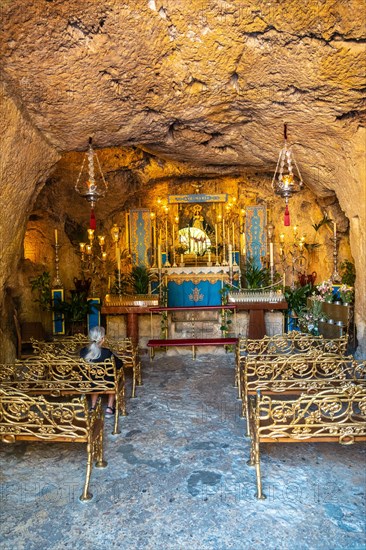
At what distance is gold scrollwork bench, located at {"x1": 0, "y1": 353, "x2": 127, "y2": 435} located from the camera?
4758 mm

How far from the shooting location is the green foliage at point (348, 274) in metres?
9.80

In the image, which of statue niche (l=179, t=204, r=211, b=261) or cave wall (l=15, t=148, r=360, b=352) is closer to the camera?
cave wall (l=15, t=148, r=360, b=352)

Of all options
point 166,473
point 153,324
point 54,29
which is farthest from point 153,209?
point 166,473

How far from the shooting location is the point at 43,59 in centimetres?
493

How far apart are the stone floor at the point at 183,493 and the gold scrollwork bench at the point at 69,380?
0.49m

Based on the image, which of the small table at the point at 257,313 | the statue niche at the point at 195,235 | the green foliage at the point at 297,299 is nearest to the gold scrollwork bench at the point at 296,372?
the small table at the point at 257,313

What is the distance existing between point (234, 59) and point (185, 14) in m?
0.96

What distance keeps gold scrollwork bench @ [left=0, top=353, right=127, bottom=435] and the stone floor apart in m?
0.49

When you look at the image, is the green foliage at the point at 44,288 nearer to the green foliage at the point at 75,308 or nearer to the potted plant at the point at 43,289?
the potted plant at the point at 43,289

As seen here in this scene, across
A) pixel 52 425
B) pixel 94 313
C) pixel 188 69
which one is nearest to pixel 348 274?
pixel 94 313

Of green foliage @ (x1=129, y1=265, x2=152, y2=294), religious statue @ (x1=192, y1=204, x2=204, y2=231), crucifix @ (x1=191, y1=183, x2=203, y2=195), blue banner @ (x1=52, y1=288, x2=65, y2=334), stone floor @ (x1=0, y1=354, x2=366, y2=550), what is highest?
crucifix @ (x1=191, y1=183, x2=203, y2=195)

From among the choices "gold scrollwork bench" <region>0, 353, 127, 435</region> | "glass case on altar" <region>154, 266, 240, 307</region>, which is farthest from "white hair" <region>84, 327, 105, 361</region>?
"glass case on altar" <region>154, 266, 240, 307</region>

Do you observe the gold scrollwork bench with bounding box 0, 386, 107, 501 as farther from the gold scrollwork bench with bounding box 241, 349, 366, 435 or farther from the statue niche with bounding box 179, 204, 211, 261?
the statue niche with bounding box 179, 204, 211, 261

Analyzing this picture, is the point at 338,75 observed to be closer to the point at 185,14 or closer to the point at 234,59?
the point at 234,59
